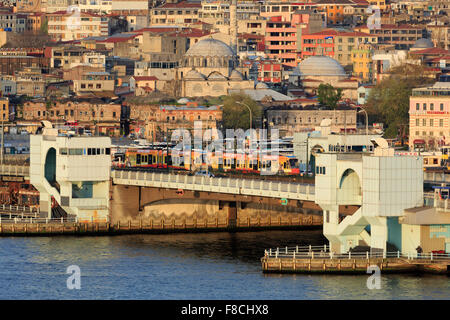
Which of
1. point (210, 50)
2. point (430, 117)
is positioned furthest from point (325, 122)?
point (210, 50)

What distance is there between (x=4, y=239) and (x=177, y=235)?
31.9 ft

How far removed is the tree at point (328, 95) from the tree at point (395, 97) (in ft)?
10.3

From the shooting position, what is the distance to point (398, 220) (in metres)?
85.8

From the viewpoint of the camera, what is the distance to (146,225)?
105438mm

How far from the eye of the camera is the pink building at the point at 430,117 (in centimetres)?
14562

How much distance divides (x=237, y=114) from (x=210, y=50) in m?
24.4

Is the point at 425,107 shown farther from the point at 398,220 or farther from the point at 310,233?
the point at 398,220

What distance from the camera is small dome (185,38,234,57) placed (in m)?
191

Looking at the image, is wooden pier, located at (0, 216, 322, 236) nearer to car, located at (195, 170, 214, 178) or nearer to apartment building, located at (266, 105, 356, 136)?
car, located at (195, 170, 214, 178)

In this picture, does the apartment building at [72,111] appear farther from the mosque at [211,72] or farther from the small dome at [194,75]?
the small dome at [194,75]

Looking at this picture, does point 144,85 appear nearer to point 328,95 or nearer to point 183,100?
point 183,100

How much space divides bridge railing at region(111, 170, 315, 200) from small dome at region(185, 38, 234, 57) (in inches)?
3355

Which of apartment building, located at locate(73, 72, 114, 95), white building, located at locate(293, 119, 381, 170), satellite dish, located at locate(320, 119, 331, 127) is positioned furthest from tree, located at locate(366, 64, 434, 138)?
satellite dish, located at locate(320, 119, 331, 127)
